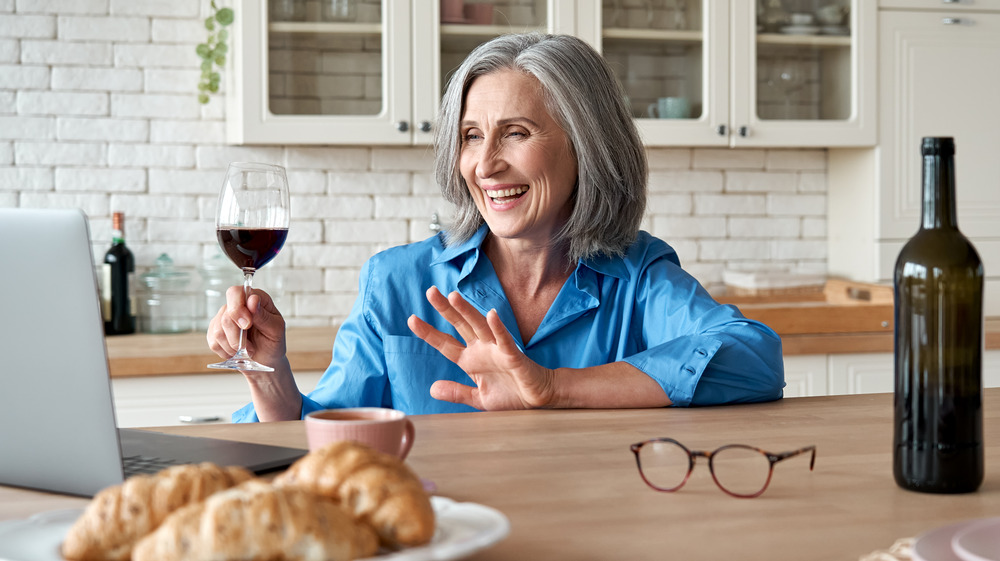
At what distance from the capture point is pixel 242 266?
1449 mm

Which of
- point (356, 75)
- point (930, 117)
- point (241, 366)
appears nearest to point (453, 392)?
point (241, 366)

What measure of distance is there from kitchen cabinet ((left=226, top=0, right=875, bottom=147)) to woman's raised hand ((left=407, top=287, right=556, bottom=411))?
1.74m

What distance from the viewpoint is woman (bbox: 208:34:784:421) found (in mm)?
1760

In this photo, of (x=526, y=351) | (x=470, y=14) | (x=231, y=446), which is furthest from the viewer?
(x=470, y=14)

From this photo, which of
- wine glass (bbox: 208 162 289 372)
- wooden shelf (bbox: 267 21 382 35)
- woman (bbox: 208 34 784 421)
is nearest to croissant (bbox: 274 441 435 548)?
wine glass (bbox: 208 162 289 372)

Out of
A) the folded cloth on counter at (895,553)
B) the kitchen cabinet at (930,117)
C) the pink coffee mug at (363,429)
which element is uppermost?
the kitchen cabinet at (930,117)

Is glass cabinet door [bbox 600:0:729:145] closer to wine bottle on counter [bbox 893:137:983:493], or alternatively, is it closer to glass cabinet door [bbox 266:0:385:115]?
glass cabinet door [bbox 266:0:385:115]

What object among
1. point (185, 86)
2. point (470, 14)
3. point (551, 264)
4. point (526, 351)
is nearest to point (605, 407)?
point (526, 351)

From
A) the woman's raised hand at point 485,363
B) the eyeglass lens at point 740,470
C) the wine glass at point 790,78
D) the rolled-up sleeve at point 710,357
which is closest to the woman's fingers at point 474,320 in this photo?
the woman's raised hand at point 485,363

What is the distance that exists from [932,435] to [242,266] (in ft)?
3.15

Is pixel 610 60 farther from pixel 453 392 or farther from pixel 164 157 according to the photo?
pixel 453 392

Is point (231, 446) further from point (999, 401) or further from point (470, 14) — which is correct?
point (470, 14)

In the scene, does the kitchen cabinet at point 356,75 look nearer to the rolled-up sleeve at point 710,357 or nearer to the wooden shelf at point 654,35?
the wooden shelf at point 654,35

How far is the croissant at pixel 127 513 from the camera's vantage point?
646 mm
